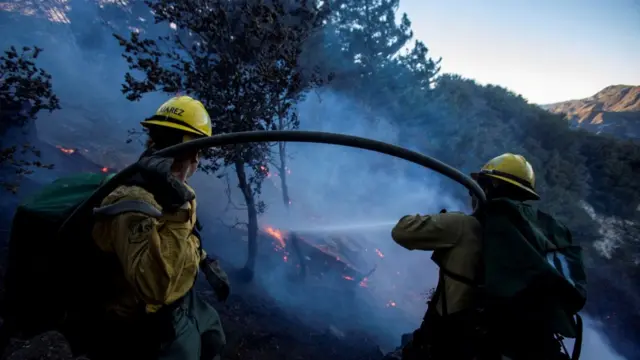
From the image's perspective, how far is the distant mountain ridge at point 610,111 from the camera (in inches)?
1736

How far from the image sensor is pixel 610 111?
1981 inches

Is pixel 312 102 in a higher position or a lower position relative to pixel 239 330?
higher

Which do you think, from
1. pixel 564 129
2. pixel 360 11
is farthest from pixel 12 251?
pixel 564 129

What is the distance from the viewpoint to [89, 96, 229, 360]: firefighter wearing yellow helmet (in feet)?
5.77

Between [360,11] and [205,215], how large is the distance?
1943 cm

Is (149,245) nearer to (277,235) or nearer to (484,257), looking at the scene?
(484,257)

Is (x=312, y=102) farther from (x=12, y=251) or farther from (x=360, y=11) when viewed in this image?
(x=12, y=251)

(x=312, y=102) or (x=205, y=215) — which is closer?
(x=205, y=215)

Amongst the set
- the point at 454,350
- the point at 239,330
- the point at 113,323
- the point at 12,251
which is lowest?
the point at 239,330

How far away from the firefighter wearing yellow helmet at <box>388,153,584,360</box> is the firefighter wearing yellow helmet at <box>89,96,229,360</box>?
84.6 inches

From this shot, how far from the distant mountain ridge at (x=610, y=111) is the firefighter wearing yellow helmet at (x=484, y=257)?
46.2 m

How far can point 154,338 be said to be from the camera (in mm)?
2105

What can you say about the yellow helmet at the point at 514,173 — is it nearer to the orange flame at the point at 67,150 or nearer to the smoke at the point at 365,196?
the smoke at the point at 365,196

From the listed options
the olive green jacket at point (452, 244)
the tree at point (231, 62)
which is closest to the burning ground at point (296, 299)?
the tree at point (231, 62)
